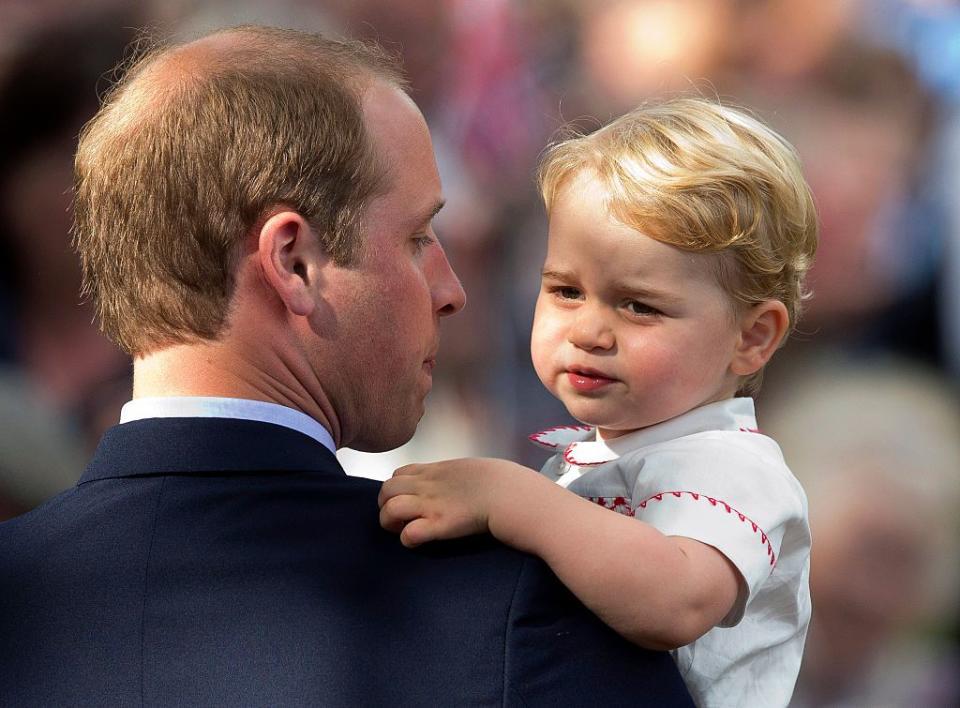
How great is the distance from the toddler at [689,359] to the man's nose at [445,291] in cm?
20

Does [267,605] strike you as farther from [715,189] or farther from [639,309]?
[715,189]

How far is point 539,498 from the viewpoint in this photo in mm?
1439

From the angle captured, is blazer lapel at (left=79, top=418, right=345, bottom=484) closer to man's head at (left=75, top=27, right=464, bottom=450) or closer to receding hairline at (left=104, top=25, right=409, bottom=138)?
man's head at (left=75, top=27, right=464, bottom=450)

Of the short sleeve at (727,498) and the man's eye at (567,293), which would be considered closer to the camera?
the short sleeve at (727,498)

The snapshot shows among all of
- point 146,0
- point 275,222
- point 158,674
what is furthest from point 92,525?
point 146,0

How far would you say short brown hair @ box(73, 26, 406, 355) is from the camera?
1533 millimetres

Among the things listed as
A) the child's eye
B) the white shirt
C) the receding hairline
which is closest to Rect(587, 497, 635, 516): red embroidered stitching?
the white shirt

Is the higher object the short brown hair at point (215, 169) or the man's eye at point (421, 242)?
the short brown hair at point (215, 169)

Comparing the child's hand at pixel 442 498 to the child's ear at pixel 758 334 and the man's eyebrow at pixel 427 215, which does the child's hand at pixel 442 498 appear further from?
the child's ear at pixel 758 334

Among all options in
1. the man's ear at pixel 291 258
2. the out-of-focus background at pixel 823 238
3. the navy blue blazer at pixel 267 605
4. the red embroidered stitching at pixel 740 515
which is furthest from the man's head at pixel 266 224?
the out-of-focus background at pixel 823 238

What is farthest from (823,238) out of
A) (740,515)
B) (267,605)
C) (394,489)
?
(267,605)

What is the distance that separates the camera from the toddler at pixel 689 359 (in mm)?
1574

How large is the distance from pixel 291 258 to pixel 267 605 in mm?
416

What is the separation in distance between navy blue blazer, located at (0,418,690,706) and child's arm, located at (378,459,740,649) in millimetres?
23
